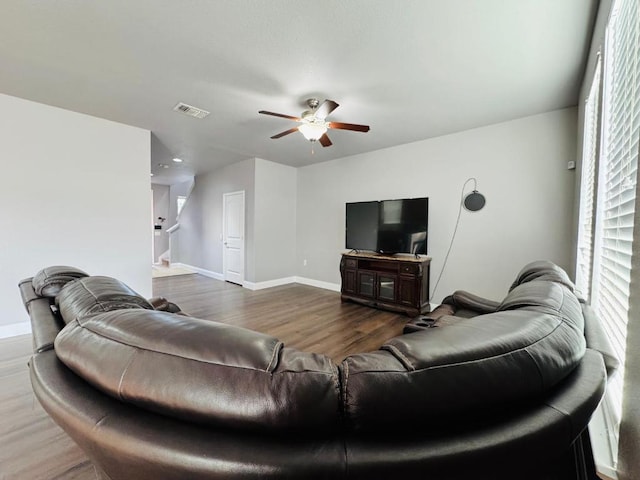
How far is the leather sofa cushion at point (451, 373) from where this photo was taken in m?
0.51

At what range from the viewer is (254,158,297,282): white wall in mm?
5250

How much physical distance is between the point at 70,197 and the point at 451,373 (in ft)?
14.4

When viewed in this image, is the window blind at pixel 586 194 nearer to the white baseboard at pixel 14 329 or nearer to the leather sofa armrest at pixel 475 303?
the leather sofa armrest at pixel 475 303

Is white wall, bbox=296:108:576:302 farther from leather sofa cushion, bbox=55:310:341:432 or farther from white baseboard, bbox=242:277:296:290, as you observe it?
leather sofa cushion, bbox=55:310:341:432

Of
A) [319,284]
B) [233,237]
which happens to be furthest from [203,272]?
[319,284]

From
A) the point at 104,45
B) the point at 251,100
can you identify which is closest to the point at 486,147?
the point at 251,100

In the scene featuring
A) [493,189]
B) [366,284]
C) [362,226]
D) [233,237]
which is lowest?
[366,284]

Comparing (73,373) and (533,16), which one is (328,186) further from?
(73,373)

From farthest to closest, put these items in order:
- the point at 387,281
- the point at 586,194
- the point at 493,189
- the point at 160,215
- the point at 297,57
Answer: the point at 160,215, the point at 387,281, the point at 493,189, the point at 586,194, the point at 297,57

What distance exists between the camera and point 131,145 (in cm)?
363

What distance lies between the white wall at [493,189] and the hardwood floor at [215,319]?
1.26 m

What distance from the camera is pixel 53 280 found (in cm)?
133

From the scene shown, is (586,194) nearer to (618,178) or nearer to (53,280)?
(618,178)

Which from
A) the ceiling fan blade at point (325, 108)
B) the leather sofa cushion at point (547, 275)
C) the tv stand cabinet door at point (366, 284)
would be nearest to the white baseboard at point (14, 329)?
the ceiling fan blade at point (325, 108)
